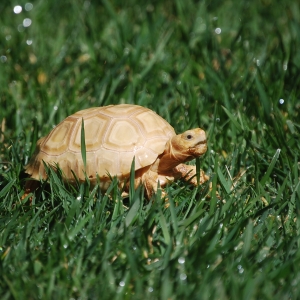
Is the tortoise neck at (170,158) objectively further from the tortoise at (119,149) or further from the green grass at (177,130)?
the green grass at (177,130)

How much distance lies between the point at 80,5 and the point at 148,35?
916 millimetres

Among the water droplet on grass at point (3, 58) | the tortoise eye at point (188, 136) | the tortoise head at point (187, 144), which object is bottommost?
the water droplet on grass at point (3, 58)

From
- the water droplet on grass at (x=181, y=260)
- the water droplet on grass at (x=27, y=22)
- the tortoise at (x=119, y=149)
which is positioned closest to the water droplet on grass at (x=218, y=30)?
the water droplet on grass at (x=27, y=22)

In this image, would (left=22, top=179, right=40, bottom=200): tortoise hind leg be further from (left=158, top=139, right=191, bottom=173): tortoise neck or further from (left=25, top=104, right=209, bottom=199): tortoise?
(left=158, top=139, right=191, bottom=173): tortoise neck

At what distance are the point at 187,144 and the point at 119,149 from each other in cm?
37

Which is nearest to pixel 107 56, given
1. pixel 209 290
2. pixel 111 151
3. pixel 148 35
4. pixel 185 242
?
pixel 148 35

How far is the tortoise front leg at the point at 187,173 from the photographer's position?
11.6ft

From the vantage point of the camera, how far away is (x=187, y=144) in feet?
10.7

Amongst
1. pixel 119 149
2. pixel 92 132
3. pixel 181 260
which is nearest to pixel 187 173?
pixel 119 149

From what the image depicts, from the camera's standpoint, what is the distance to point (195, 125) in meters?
4.18

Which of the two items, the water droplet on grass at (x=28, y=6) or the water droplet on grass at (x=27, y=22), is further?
the water droplet on grass at (x=28, y=6)

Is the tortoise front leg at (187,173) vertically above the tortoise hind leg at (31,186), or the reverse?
the tortoise front leg at (187,173)

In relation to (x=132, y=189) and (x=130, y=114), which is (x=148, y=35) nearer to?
(x=130, y=114)

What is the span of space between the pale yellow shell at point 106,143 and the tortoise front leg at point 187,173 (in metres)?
0.22
